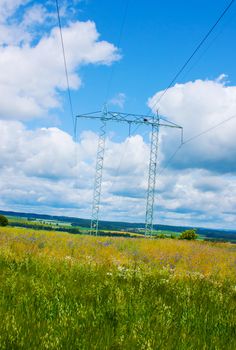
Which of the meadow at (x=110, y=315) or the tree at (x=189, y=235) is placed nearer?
the meadow at (x=110, y=315)

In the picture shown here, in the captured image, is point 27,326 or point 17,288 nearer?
point 27,326

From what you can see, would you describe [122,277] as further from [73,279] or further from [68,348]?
[68,348]

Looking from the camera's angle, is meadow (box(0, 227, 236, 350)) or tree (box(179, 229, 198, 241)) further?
tree (box(179, 229, 198, 241))

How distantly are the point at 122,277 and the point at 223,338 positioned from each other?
3112 mm

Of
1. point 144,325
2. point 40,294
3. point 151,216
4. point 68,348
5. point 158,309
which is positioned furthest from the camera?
point 151,216

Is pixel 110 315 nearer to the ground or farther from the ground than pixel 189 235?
nearer to the ground

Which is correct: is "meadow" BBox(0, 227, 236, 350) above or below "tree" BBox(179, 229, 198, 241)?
below

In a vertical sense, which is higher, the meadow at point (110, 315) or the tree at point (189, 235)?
the tree at point (189, 235)

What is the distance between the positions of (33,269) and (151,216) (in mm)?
32747

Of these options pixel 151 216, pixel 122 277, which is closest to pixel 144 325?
pixel 122 277

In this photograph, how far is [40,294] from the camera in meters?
4.60

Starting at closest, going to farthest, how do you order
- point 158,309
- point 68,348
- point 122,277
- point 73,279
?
point 68,348, point 158,309, point 73,279, point 122,277

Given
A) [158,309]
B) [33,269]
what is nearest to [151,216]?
[33,269]

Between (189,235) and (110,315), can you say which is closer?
(110,315)
